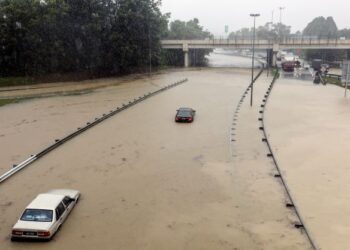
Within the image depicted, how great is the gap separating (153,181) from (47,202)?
6092mm

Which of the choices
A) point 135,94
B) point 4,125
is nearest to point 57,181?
point 4,125

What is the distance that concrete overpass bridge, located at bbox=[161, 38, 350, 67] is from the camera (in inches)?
3135

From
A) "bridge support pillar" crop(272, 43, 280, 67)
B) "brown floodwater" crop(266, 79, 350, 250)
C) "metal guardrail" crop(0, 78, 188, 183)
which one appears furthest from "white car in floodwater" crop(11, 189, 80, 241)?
"bridge support pillar" crop(272, 43, 280, 67)

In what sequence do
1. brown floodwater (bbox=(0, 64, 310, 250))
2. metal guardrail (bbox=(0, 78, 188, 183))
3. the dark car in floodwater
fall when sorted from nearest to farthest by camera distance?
brown floodwater (bbox=(0, 64, 310, 250)) → metal guardrail (bbox=(0, 78, 188, 183)) → the dark car in floodwater

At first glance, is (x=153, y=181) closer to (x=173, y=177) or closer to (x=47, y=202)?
(x=173, y=177)

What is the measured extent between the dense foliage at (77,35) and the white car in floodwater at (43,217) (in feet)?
158

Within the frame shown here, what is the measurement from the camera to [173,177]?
20984mm

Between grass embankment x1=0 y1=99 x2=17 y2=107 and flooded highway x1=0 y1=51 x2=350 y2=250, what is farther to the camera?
grass embankment x1=0 y1=99 x2=17 y2=107

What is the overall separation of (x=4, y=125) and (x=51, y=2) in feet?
106

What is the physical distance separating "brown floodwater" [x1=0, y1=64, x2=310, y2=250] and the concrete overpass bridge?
1965 inches

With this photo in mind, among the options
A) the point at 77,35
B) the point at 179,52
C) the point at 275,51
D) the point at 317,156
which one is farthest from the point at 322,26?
the point at 317,156

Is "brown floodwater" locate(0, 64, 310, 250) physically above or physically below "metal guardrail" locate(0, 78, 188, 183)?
below

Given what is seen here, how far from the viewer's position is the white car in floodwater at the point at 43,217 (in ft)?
47.2

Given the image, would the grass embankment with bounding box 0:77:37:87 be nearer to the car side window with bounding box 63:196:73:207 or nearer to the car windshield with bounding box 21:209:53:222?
the car side window with bounding box 63:196:73:207
